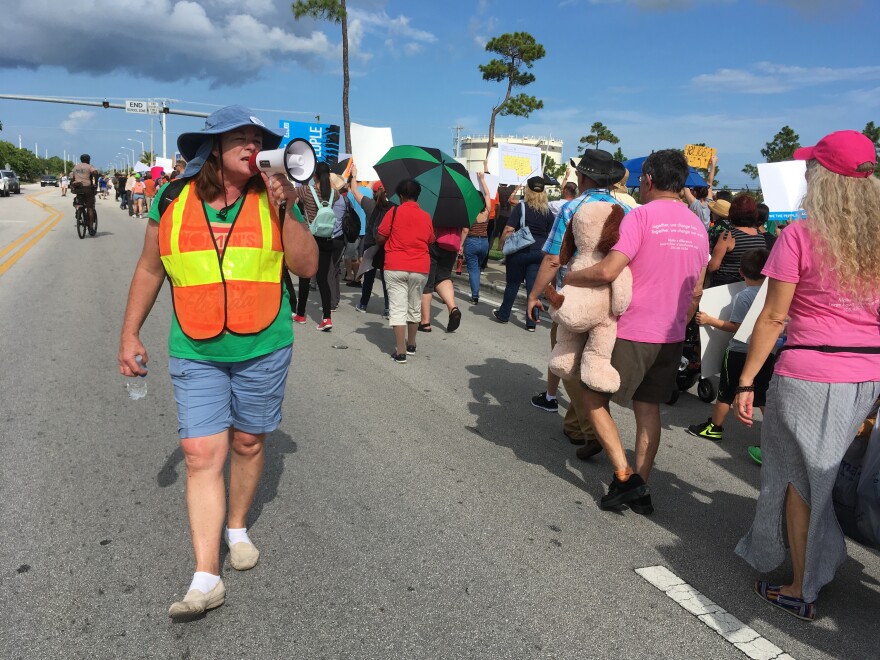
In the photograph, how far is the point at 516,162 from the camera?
14.7 meters

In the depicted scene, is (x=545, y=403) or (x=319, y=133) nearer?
(x=545, y=403)

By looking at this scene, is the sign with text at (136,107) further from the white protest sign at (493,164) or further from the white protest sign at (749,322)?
the white protest sign at (749,322)

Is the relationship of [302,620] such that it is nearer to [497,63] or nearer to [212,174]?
[212,174]

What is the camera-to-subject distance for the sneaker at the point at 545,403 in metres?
5.49

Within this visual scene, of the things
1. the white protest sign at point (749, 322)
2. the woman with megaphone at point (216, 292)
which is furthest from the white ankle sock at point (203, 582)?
the white protest sign at point (749, 322)

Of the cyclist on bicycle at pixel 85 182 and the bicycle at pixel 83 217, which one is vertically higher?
the cyclist on bicycle at pixel 85 182

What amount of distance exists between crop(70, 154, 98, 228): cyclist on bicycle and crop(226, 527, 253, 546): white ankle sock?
16477 mm

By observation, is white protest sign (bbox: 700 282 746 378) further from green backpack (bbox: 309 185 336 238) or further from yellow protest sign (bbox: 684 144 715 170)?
yellow protest sign (bbox: 684 144 715 170)

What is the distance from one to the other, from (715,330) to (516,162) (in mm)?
10096

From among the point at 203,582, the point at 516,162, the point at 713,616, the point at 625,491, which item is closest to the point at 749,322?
the point at 625,491

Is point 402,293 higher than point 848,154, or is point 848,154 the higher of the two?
point 848,154

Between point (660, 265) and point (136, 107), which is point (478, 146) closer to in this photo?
point (136, 107)

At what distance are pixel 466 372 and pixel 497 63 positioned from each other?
3149 centimetres

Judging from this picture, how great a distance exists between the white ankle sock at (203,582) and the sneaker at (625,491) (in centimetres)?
203
